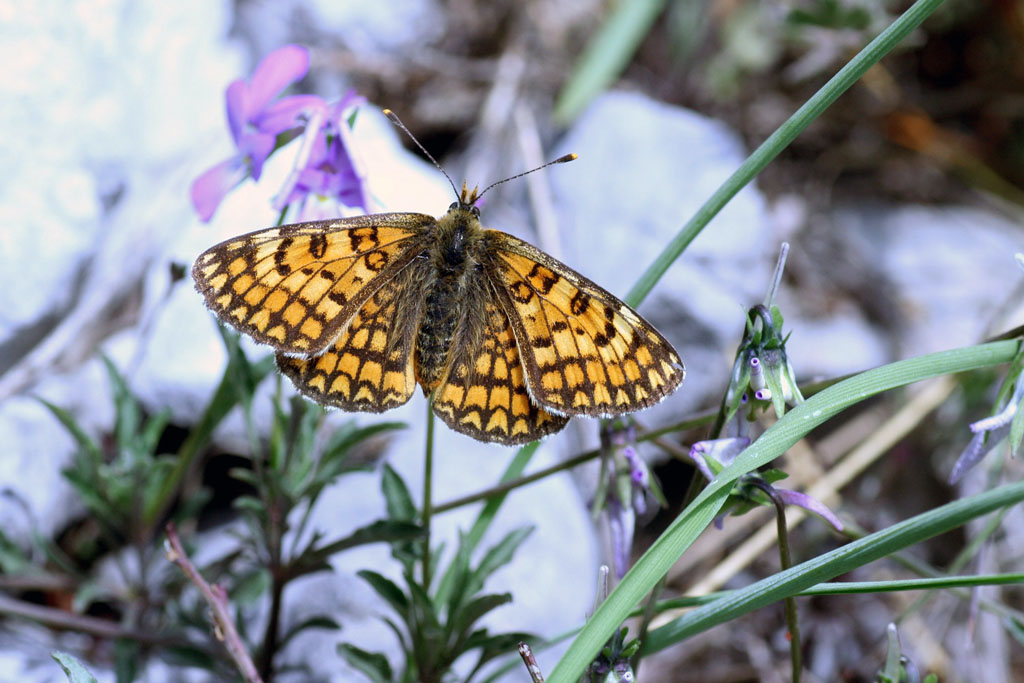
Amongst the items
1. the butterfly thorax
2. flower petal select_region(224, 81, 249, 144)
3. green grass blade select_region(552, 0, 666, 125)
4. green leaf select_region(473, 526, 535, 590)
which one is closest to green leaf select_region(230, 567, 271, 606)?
green leaf select_region(473, 526, 535, 590)

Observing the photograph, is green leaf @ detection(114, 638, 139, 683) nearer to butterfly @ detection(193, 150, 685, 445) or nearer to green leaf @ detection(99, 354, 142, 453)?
green leaf @ detection(99, 354, 142, 453)

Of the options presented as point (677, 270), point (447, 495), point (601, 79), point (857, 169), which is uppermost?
point (857, 169)

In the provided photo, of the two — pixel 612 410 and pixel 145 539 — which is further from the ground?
pixel 612 410

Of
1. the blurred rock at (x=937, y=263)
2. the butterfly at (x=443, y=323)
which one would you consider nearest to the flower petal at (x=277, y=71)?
the butterfly at (x=443, y=323)

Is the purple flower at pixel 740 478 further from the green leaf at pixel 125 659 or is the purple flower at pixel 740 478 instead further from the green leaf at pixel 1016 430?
the green leaf at pixel 125 659

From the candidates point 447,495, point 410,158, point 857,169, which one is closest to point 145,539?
point 447,495

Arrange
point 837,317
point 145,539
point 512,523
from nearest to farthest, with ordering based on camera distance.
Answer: point 145,539 < point 512,523 < point 837,317

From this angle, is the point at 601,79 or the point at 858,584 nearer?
the point at 858,584

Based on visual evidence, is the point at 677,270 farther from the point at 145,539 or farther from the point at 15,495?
the point at 15,495
